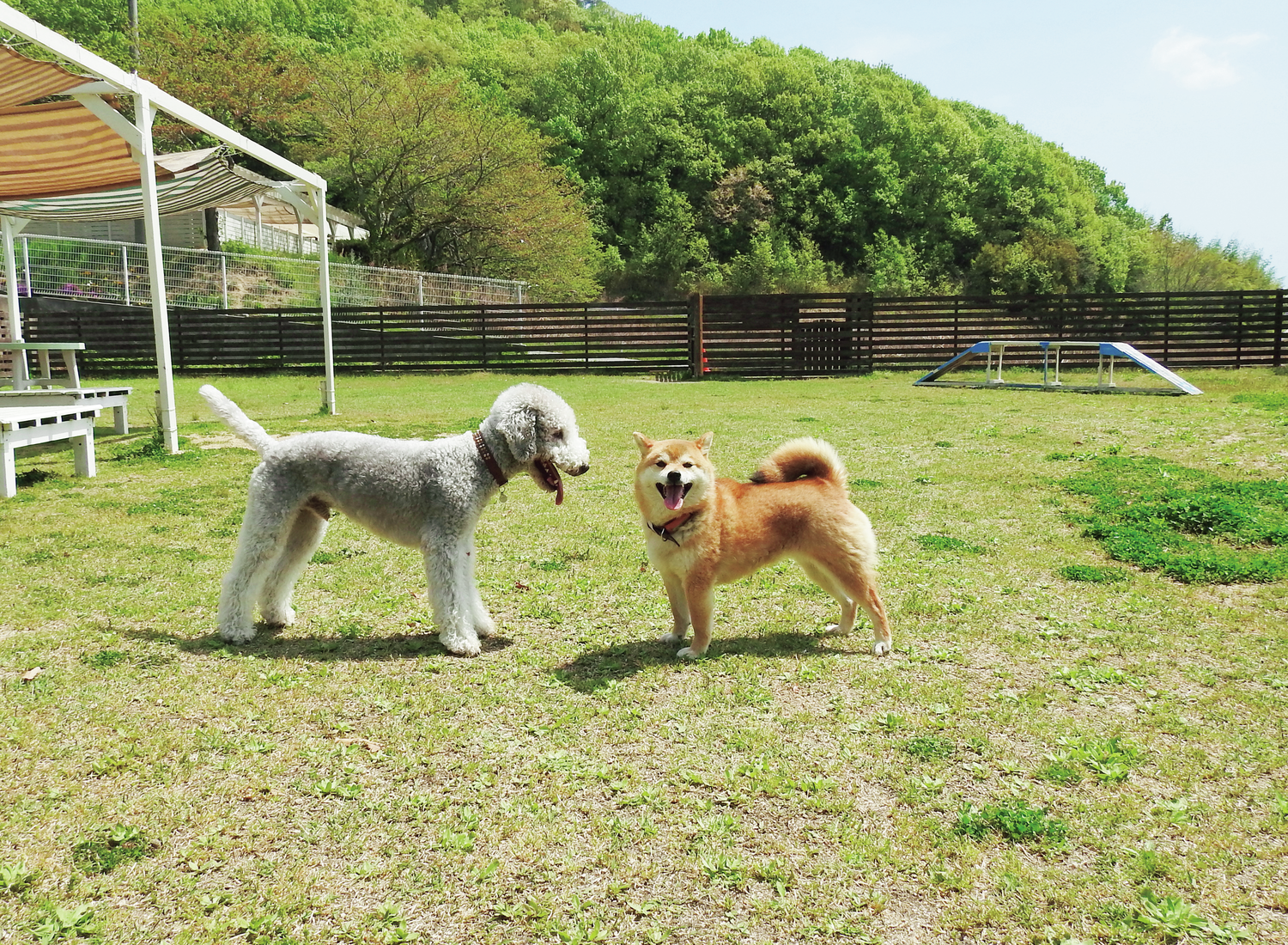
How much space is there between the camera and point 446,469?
3.74 m

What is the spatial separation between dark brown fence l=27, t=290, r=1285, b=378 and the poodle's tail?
16464 millimetres

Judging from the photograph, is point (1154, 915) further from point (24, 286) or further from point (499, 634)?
point (24, 286)

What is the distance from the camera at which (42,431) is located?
693cm

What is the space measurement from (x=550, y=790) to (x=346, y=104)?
1309 inches

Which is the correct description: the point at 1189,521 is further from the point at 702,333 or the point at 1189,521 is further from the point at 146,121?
the point at 702,333

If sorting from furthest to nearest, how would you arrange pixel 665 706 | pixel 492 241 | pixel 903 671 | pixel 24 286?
pixel 492 241 → pixel 24 286 → pixel 903 671 → pixel 665 706

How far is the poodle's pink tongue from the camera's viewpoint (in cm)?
341

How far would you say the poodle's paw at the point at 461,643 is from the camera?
3.69m

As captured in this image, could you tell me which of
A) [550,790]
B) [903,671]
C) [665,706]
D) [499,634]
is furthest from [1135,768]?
[499,634]

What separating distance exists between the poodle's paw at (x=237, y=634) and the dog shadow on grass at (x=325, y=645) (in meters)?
0.02

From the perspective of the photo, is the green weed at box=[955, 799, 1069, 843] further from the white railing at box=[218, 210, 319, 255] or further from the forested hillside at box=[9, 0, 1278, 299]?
the forested hillside at box=[9, 0, 1278, 299]

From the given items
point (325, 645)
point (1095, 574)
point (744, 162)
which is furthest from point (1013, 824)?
point (744, 162)

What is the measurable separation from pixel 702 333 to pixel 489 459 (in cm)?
1650

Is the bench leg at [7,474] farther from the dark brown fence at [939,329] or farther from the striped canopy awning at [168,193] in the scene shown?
the dark brown fence at [939,329]
